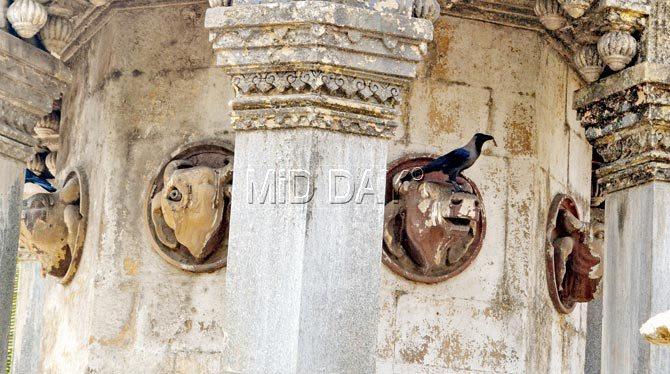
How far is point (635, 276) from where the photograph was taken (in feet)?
40.2

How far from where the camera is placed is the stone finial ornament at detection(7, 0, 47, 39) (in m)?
12.3

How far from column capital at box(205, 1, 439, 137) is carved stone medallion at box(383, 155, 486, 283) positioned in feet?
4.92

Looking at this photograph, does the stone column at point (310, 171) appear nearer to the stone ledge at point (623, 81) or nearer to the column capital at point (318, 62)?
the column capital at point (318, 62)

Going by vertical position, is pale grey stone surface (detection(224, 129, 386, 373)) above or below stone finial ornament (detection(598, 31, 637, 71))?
below

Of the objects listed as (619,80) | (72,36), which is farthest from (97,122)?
(619,80)

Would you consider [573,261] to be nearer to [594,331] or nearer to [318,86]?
[594,331]

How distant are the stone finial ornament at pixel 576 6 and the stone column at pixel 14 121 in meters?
3.37

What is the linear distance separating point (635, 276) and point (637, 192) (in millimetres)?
555

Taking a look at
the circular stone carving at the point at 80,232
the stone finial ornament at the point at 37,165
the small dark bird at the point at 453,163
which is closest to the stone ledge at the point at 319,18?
the small dark bird at the point at 453,163

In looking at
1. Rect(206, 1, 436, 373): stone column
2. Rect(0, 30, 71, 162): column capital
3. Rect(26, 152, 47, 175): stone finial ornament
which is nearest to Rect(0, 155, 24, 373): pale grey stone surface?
Rect(0, 30, 71, 162): column capital

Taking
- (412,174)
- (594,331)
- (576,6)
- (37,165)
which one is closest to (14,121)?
(412,174)

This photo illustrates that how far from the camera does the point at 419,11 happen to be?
36.5 feet

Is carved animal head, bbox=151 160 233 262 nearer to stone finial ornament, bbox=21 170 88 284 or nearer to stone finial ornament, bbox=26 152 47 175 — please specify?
stone finial ornament, bbox=21 170 88 284

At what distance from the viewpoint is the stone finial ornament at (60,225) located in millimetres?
13359
